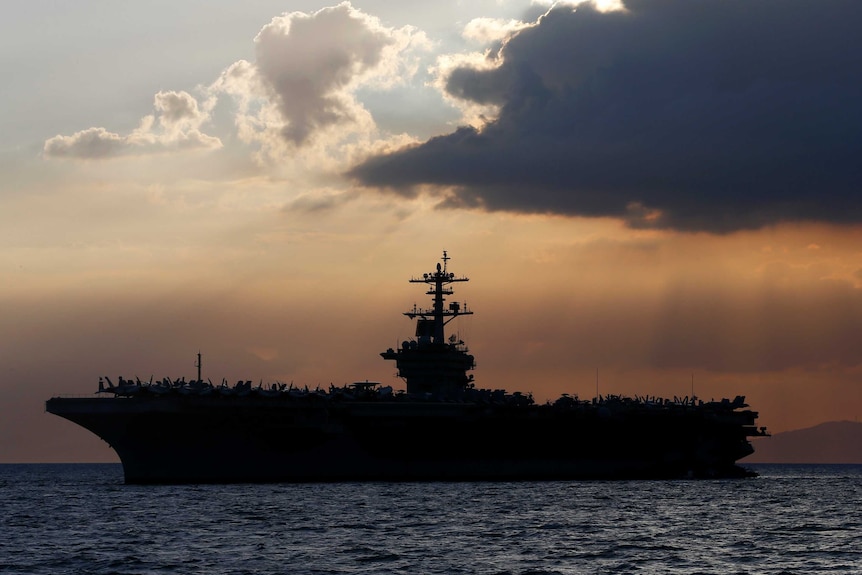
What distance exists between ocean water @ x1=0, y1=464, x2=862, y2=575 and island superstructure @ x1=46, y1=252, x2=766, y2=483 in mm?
1892

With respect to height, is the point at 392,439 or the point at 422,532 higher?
the point at 392,439

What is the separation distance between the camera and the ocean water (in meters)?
30.9

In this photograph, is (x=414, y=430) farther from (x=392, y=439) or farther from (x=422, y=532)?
(x=422, y=532)

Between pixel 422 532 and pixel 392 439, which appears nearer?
pixel 422 532

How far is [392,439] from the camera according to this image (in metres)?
59.9

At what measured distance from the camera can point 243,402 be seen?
55.3 metres

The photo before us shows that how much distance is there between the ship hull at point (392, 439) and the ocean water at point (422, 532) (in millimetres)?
1685

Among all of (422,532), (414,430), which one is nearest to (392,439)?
(414,430)

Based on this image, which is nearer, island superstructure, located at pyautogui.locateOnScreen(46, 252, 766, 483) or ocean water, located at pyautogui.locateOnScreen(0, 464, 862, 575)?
ocean water, located at pyautogui.locateOnScreen(0, 464, 862, 575)

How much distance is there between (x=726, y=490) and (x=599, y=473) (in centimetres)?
745

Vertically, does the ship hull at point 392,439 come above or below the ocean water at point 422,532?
above

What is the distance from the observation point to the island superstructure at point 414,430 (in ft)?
180

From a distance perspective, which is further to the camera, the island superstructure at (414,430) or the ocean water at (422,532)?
the island superstructure at (414,430)

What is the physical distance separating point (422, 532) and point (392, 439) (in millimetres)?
22645
